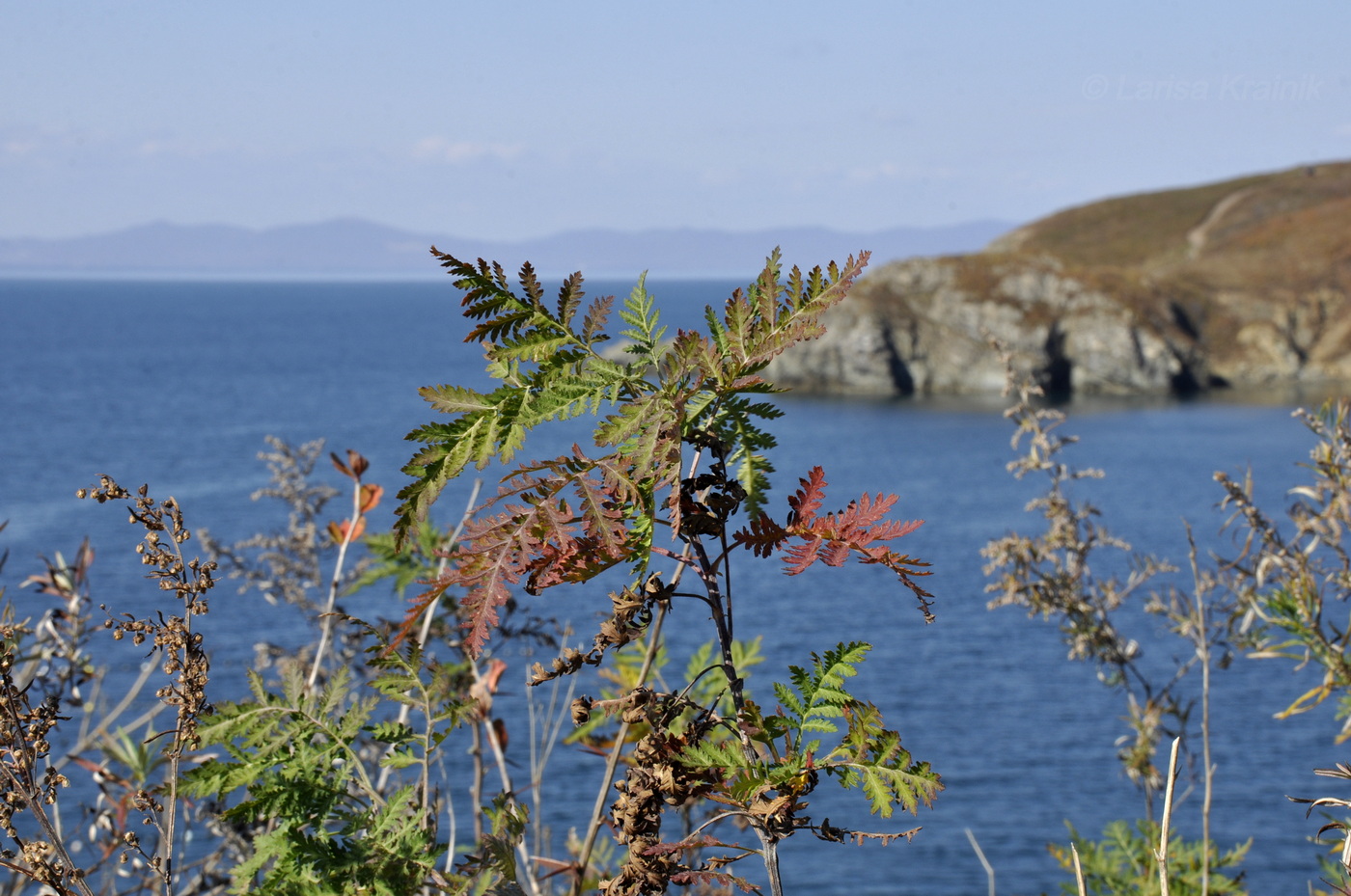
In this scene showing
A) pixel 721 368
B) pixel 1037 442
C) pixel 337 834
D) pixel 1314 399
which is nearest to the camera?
pixel 721 368

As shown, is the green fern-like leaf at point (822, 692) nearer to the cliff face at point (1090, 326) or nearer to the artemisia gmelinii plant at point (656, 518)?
the artemisia gmelinii plant at point (656, 518)

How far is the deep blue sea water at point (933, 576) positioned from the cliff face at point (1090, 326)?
4.68 m

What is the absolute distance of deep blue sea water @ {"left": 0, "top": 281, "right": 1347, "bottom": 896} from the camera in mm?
24125

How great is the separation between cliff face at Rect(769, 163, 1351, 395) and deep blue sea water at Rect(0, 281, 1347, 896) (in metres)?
4.68

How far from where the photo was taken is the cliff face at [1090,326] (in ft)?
260

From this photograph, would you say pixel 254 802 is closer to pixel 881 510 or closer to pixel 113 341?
pixel 881 510

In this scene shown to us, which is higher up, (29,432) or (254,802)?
(254,802)

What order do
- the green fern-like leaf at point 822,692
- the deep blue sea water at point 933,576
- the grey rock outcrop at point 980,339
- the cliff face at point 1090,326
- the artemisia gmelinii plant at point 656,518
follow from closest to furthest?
the artemisia gmelinii plant at point 656,518, the green fern-like leaf at point 822,692, the deep blue sea water at point 933,576, the grey rock outcrop at point 980,339, the cliff face at point 1090,326

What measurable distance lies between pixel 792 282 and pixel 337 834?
53.9 inches

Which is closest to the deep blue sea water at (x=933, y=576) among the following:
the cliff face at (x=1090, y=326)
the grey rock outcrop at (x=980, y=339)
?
the grey rock outcrop at (x=980, y=339)

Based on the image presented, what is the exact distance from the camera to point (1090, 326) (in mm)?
79188

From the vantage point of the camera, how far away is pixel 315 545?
5.73 metres

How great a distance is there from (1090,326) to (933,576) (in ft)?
260

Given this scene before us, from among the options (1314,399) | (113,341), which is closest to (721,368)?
(1314,399)
